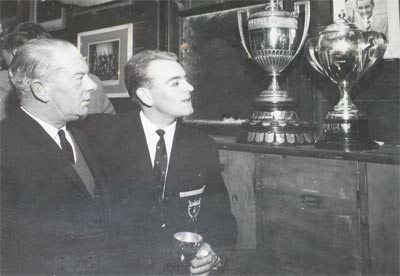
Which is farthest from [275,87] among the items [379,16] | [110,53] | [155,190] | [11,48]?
[110,53]

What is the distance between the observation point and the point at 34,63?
4.91 ft

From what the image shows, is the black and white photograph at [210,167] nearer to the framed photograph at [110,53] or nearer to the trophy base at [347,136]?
the trophy base at [347,136]

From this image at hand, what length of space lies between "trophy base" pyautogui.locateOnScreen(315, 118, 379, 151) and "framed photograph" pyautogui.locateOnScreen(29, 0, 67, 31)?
2.82 meters

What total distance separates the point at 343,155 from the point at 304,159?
19 centimetres

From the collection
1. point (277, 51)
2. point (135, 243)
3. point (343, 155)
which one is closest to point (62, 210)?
point (135, 243)

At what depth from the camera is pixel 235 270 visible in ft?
5.47

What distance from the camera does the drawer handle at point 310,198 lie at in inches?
64.9

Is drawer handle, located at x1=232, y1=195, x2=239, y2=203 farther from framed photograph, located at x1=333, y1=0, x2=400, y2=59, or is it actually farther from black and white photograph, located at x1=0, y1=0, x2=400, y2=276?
framed photograph, located at x1=333, y1=0, x2=400, y2=59

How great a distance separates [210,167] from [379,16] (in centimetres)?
118

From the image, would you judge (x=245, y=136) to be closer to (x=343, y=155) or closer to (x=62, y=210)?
(x=343, y=155)

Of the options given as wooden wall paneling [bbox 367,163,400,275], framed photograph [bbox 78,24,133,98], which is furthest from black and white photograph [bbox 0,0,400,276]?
framed photograph [bbox 78,24,133,98]

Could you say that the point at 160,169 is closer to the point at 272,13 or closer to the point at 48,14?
the point at 272,13

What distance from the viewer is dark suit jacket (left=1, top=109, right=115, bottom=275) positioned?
1364 mm

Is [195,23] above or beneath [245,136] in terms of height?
above
